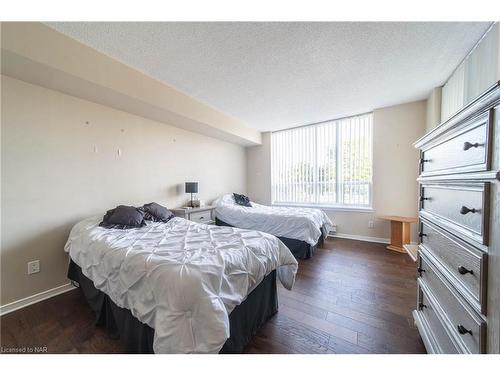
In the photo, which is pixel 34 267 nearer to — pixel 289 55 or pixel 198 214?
pixel 198 214

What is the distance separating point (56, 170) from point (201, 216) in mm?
1971

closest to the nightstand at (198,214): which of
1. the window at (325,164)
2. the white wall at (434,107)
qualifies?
the window at (325,164)

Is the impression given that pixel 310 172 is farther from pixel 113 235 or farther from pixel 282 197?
pixel 113 235

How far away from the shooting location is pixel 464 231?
83 centimetres

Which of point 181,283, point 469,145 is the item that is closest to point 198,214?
point 181,283

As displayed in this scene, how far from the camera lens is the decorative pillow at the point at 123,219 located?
212 cm

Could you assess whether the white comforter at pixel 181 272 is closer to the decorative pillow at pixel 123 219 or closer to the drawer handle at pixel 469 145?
the decorative pillow at pixel 123 219

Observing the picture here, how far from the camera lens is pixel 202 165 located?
404 centimetres

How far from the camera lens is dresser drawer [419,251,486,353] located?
0.75 m

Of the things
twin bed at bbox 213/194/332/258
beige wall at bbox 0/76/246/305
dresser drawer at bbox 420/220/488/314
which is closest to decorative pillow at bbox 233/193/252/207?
twin bed at bbox 213/194/332/258

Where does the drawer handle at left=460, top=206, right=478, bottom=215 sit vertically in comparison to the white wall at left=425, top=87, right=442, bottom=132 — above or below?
below

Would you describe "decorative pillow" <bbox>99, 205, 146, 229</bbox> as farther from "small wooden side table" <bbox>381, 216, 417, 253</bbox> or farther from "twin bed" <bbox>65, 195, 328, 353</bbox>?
"small wooden side table" <bbox>381, 216, 417, 253</bbox>

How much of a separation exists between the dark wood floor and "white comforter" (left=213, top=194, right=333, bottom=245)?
66 centimetres

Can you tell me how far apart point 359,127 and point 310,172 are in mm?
1353
